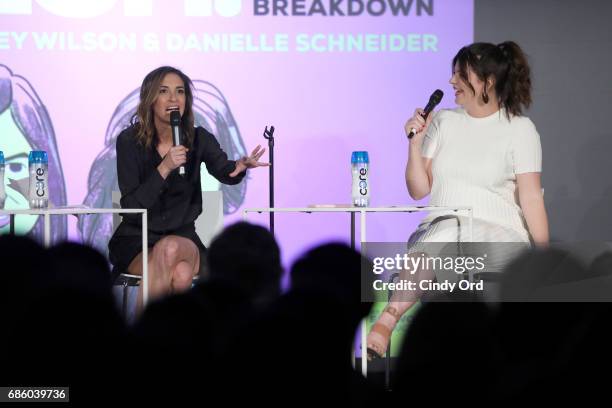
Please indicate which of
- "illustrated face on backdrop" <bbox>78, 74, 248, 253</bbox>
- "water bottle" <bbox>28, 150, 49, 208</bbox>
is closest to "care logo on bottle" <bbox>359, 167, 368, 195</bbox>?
"water bottle" <bbox>28, 150, 49, 208</bbox>

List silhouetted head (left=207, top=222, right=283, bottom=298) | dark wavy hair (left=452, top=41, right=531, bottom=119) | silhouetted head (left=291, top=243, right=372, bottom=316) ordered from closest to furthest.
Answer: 1. silhouetted head (left=291, top=243, right=372, bottom=316)
2. silhouetted head (left=207, top=222, right=283, bottom=298)
3. dark wavy hair (left=452, top=41, right=531, bottom=119)

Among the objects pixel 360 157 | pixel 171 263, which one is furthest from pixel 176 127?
pixel 360 157

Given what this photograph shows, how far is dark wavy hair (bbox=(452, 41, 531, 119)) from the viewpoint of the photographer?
3.65 meters

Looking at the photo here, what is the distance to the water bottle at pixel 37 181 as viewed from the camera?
3.41m

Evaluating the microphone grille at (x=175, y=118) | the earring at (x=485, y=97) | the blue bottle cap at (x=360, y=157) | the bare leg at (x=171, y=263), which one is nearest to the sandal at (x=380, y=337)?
the blue bottle cap at (x=360, y=157)

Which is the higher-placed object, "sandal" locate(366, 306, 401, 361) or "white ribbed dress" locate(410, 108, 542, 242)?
"white ribbed dress" locate(410, 108, 542, 242)

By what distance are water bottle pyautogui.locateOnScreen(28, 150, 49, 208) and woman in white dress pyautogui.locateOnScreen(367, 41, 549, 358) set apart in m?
1.46

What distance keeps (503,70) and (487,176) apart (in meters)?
A: 0.45

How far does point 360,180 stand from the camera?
358cm

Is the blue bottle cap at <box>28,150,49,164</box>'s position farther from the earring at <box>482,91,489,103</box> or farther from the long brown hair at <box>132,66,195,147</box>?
the earring at <box>482,91,489,103</box>

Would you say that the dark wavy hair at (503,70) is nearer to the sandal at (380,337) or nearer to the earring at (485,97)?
the earring at (485,97)

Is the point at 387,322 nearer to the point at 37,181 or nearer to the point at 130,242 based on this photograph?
the point at 130,242

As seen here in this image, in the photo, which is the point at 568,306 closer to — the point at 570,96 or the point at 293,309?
the point at 293,309

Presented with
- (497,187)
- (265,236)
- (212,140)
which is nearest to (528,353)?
(265,236)
